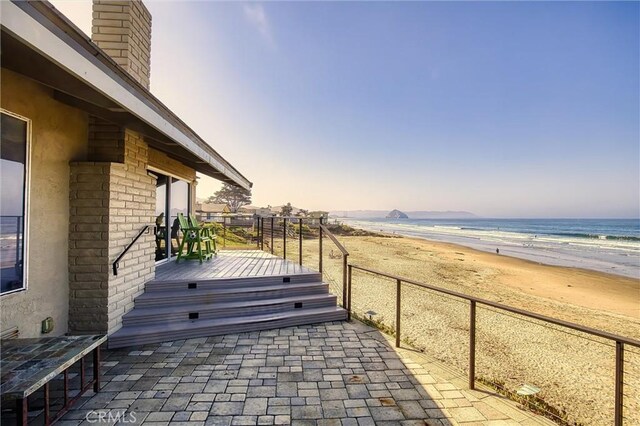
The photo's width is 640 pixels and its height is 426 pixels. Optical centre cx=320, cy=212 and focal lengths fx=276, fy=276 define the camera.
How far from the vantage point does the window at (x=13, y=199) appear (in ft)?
7.78

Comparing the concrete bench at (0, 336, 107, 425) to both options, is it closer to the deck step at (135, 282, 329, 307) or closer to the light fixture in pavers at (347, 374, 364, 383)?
the deck step at (135, 282, 329, 307)

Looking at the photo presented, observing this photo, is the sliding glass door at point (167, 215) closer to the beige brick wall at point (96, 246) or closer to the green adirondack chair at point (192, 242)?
the green adirondack chair at point (192, 242)

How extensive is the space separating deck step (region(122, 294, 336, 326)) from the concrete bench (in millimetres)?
1144

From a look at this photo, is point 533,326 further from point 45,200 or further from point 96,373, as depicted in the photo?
point 45,200

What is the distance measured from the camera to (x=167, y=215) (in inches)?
246

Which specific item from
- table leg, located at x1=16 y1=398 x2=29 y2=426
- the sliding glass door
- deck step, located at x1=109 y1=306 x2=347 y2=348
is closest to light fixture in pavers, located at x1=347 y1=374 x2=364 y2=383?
deck step, located at x1=109 y1=306 x2=347 y2=348

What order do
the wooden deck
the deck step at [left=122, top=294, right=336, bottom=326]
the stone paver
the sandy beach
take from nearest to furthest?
Result: the stone paver → the sandy beach → the deck step at [left=122, top=294, right=336, bottom=326] → the wooden deck

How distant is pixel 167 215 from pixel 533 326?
8.05 metres

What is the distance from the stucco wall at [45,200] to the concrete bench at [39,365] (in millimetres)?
467

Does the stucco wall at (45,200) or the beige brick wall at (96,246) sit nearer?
the stucco wall at (45,200)

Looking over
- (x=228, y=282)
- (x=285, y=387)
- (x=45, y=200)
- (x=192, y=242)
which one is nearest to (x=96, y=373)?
(x=285, y=387)

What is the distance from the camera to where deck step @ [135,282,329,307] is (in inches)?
155

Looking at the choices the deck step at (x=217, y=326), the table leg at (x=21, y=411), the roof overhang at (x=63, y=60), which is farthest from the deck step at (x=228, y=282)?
the table leg at (x=21, y=411)

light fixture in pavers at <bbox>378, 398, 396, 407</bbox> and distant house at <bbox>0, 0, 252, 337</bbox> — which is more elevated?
distant house at <bbox>0, 0, 252, 337</bbox>
